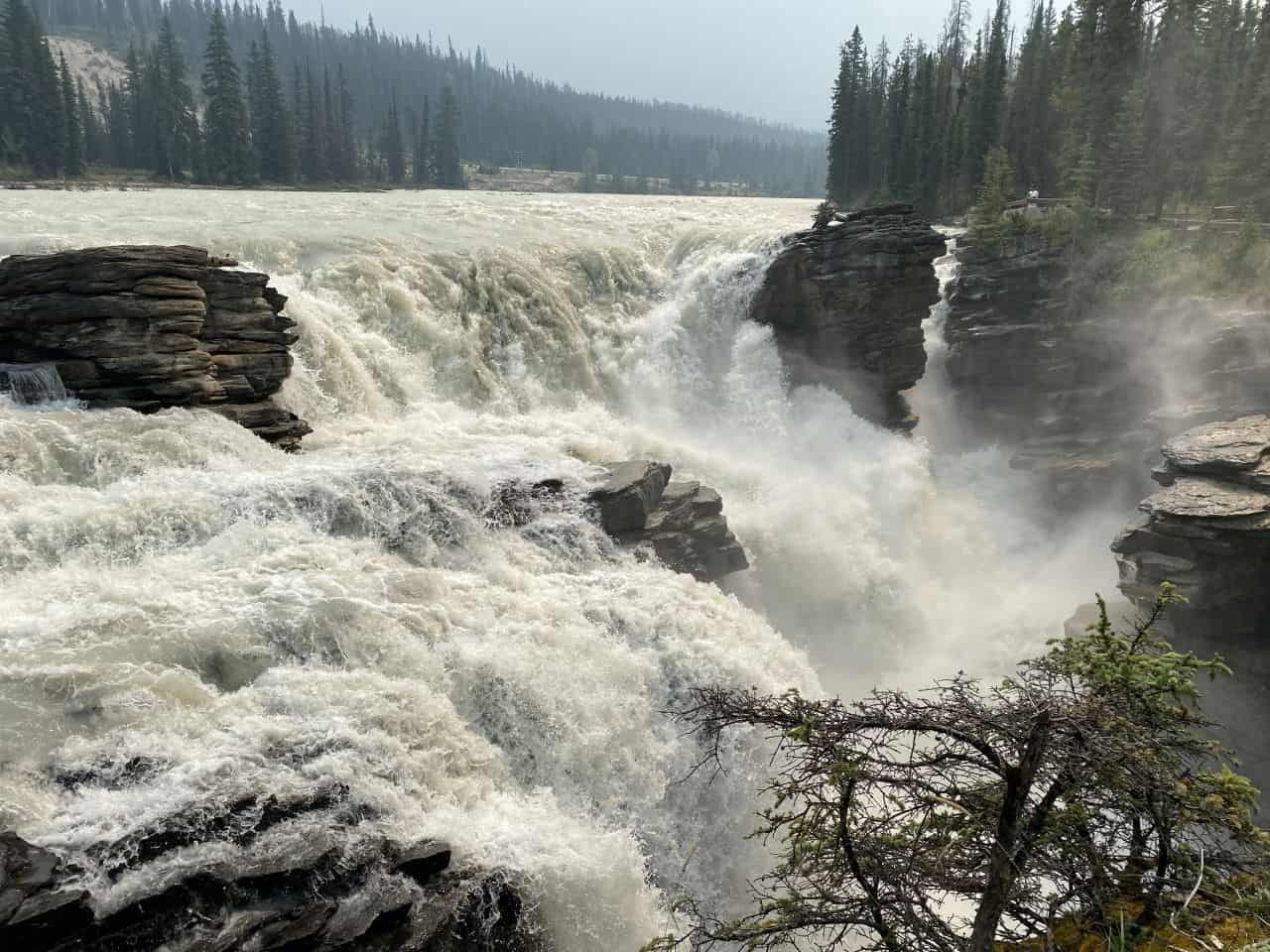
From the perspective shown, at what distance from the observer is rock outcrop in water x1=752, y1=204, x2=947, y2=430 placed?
24766mm

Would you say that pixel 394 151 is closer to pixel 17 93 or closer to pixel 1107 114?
pixel 17 93

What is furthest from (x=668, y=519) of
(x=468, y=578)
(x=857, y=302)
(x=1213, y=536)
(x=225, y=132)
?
(x=225, y=132)

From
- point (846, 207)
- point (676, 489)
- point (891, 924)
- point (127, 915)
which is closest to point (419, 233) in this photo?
point (676, 489)

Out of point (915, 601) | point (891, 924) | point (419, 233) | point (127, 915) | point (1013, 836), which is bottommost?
point (915, 601)

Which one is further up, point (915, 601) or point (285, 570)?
point (285, 570)

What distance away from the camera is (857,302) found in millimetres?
24844

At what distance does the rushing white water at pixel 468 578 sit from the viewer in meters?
7.89

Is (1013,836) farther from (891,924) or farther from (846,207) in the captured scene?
(846,207)

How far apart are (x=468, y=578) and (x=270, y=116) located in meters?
75.3

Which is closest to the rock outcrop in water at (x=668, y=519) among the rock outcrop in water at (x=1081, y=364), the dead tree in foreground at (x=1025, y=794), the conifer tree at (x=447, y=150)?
the dead tree in foreground at (x=1025, y=794)

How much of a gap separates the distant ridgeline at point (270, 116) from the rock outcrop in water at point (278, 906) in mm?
74582

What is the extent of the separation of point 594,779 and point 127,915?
4997 mm

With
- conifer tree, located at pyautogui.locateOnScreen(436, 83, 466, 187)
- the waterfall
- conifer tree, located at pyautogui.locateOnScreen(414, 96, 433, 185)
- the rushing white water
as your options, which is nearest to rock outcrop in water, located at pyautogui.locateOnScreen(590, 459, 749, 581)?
the rushing white water

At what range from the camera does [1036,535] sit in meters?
24.2
